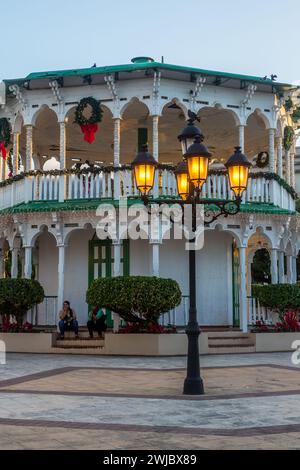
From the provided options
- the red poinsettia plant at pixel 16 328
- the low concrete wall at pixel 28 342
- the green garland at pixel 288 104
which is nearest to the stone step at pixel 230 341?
the low concrete wall at pixel 28 342

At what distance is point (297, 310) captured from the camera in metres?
19.8

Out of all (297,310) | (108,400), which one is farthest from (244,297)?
(108,400)

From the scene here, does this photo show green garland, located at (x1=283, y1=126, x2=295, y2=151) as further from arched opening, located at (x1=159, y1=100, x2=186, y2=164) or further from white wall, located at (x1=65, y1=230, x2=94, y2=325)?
white wall, located at (x1=65, y1=230, x2=94, y2=325)

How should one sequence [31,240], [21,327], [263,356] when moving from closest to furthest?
1. [263,356]
2. [21,327]
3. [31,240]

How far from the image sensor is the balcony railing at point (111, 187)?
1992cm

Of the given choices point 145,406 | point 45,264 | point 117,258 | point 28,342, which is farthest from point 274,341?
point 145,406

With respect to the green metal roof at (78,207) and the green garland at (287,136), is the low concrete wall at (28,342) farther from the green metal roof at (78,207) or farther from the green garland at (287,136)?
the green garland at (287,136)

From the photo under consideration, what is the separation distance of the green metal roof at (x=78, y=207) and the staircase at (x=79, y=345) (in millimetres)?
4144

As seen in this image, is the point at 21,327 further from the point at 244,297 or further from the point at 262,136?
the point at 262,136

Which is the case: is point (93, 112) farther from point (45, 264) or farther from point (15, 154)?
point (45, 264)

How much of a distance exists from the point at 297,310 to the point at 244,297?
5.71 feet

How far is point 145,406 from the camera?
32.5 ft

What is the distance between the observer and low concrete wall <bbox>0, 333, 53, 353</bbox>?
19125 millimetres

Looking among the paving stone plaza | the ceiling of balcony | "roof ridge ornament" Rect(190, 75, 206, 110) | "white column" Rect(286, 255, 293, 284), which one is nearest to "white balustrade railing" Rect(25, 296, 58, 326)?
the paving stone plaza
